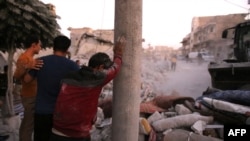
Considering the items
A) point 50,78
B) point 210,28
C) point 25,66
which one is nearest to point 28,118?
point 25,66

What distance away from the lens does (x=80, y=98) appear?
8.75 feet

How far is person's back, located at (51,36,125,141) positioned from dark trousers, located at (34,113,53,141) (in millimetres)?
413

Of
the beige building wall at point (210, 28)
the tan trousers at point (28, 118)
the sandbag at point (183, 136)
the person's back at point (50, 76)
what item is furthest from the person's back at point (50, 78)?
the beige building wall at point (210, 28)

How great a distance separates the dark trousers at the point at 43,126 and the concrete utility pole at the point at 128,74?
639mm

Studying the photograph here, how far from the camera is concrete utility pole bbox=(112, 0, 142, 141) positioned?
10.2 ft

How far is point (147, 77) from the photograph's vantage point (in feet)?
57.2

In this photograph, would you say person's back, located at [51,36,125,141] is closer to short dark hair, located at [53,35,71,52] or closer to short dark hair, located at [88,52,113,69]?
short dark hair, located at [88,52,113,69]

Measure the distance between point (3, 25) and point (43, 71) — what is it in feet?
11.0

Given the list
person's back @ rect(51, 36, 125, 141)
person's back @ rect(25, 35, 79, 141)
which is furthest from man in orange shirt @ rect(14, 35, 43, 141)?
person's back @ rect(51, 36, 125, 141)

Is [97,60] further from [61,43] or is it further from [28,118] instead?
[28,118]

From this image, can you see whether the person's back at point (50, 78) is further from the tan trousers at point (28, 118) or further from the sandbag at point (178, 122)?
the sandbag at point (178, 122)

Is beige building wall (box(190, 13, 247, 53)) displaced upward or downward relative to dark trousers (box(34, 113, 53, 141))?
upward

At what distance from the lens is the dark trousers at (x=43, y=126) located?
10.5 feet

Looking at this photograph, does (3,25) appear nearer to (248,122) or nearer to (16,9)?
(16,9)
